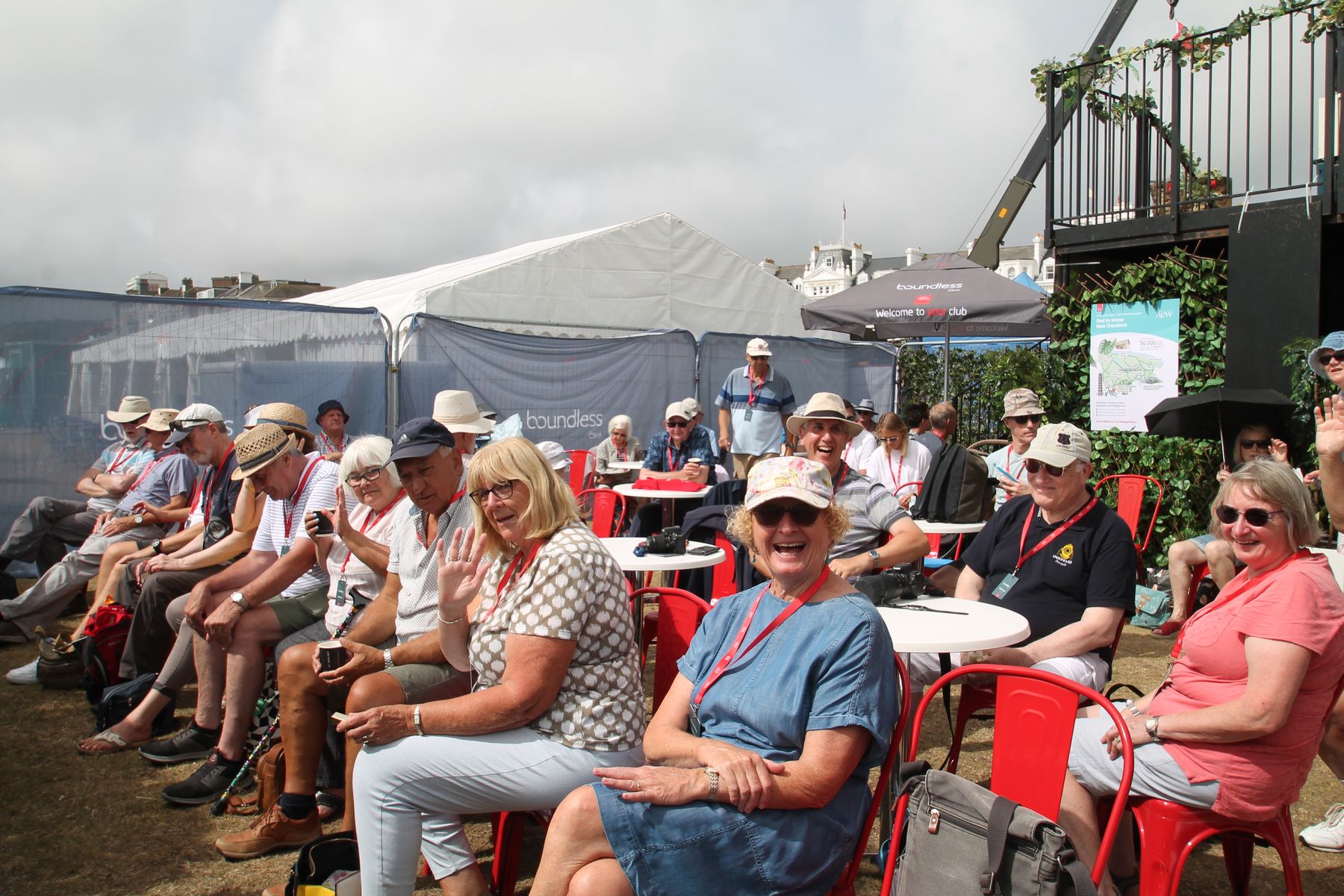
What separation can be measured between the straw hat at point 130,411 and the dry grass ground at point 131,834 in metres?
3.21

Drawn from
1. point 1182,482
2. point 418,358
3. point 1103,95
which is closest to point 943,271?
point 1103,95

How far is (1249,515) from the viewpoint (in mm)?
2586

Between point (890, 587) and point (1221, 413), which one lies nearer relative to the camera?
point (890, 587)

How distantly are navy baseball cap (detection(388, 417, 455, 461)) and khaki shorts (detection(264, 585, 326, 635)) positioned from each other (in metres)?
1.06

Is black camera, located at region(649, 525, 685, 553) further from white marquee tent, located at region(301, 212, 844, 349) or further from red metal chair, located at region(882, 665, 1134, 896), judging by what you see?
white marquee tent, located at region(301, 212, 844, 349)

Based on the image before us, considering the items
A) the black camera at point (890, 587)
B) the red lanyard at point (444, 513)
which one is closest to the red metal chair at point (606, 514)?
the red lanyard at point (444, 513)

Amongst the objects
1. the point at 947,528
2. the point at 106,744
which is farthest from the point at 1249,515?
the point at 106,744

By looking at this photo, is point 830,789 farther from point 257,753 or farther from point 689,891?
point 257,753

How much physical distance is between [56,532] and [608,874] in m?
6.68

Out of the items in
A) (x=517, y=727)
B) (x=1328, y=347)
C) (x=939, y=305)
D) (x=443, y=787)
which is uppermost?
(x=939, y=305)

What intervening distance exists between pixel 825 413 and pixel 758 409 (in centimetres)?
433

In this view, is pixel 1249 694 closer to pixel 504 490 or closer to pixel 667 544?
pixel 504 490

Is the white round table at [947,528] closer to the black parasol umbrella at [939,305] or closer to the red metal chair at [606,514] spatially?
the red metal chair at [606,514]

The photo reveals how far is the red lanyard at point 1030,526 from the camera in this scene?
3.42 meters
